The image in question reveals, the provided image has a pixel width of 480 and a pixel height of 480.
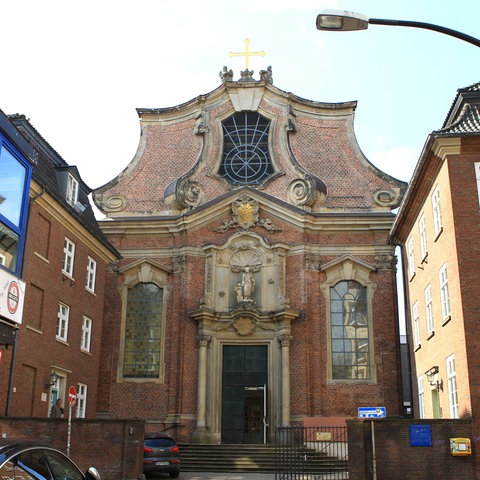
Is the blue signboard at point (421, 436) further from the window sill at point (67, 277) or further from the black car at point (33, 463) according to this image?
the window sill at point (67, 277)

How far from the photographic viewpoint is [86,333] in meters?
27.2

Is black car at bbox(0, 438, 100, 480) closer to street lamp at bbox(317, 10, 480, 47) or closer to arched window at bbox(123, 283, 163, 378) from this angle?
street lamp at bbox(317, 10, 480, 47)

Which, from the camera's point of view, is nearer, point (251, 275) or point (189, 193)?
point (251, 275)

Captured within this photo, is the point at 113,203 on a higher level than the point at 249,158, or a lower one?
lower

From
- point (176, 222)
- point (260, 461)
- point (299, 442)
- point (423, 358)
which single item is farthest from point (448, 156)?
point (176, 222)

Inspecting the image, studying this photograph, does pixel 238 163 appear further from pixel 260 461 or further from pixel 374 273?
pixel 260 461

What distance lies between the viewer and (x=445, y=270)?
19.4m

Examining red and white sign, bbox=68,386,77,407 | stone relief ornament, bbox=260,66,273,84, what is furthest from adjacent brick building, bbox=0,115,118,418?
stone relief ornament, bbox=260,66,273,84

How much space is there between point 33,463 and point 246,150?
27.3 m

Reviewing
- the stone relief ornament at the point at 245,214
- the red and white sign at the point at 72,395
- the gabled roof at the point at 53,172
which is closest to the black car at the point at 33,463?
the red and white sign at the point at 72,395

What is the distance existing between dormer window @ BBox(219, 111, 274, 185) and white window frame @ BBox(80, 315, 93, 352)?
918 cm

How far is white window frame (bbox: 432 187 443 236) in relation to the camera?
64.8ft

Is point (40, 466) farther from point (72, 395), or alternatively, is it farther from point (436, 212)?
point (436, 212)

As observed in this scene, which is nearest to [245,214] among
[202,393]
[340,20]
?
[202,393]
